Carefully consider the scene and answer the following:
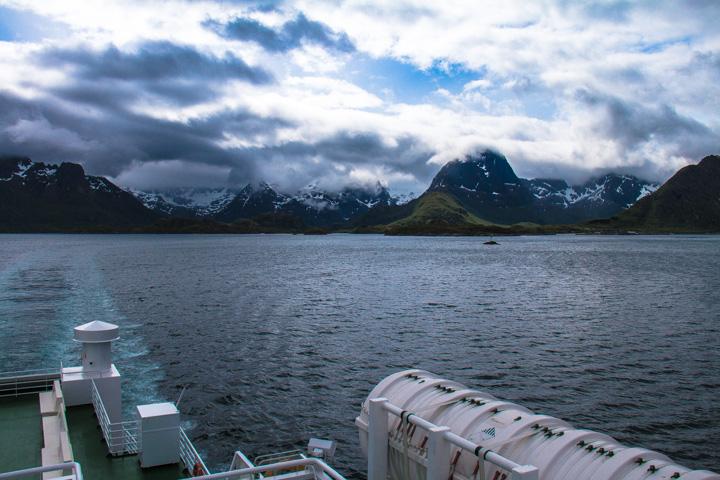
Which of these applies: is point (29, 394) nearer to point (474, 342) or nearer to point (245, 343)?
point (245, 343)

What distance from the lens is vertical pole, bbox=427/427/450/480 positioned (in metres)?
10.7

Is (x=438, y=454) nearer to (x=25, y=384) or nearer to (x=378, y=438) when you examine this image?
(x=378, y=438)

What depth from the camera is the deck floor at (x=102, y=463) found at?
648 inches

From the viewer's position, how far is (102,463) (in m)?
17.2

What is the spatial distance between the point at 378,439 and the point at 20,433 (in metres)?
15.0

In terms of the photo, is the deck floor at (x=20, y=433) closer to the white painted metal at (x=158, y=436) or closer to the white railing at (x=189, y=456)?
the white painted metal at (x=158, y=436)

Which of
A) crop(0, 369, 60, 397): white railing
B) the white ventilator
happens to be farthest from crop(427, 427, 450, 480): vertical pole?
crop(0, 369, 60, 397): white railing

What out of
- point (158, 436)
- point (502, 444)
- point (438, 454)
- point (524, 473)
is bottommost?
point (158, 436)

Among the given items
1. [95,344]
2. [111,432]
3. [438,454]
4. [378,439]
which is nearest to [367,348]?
[95,344]

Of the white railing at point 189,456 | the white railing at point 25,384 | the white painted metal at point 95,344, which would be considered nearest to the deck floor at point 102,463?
the white railing at point 189,456

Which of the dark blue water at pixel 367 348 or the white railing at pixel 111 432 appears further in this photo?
the dark blue water at pixel 367 348

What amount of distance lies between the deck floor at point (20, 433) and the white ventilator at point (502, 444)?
12.0m

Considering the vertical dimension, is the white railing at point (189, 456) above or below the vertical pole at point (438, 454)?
below

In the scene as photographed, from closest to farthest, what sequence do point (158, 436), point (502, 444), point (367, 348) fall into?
1. point (502, 444)
2. point (158, 436)
3. point (367, 348)
